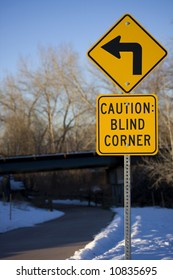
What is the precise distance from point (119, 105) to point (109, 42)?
80cm

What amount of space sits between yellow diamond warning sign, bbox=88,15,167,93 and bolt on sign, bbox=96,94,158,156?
8.4 inches

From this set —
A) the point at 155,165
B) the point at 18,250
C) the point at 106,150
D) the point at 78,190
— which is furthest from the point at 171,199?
the point at 106,150

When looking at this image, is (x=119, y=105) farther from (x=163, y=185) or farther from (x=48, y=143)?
(x=48, y=143)

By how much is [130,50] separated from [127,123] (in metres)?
0.88

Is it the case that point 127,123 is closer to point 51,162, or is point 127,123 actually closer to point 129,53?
point 129,53

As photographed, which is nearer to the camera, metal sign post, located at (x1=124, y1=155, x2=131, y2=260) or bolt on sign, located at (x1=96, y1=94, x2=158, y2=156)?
metal sign post, located at (x1=124, y1=155, x2=131, y2=260)

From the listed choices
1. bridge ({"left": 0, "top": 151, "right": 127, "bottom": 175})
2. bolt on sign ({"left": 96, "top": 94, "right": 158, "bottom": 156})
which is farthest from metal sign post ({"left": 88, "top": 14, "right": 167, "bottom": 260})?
bridge ({"left": 0, "top": 151, "right": 127, "bottom": 175})

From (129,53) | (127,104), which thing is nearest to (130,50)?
(129,53)

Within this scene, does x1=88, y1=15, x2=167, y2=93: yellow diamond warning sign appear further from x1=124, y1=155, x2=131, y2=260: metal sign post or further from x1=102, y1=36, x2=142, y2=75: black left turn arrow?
x1=124, y1=155, x2=131, y2=260: metal sign post

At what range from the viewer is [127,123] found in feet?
19.4

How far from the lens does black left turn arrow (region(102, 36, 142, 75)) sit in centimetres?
598

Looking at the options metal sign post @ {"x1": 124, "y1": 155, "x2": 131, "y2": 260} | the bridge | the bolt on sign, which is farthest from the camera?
the bridge

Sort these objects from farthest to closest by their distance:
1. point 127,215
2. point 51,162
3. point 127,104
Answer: point 51,162 → point 127,104 → point 127,215

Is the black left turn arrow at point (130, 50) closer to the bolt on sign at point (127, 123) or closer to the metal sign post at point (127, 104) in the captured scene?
the metal sign post at point (127, 104)
